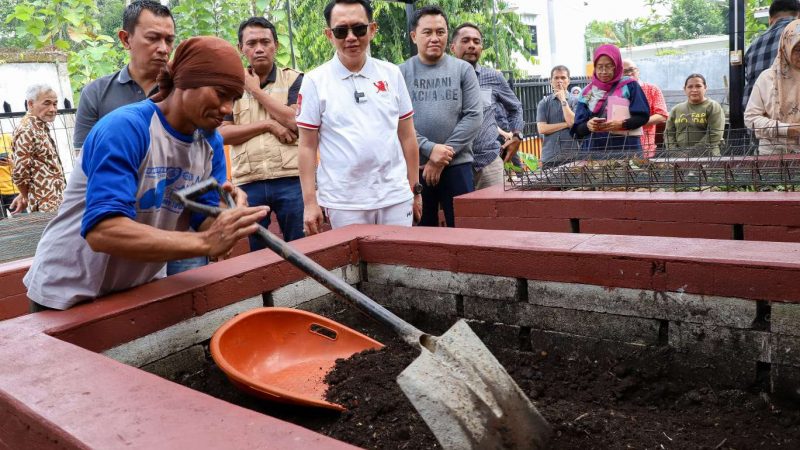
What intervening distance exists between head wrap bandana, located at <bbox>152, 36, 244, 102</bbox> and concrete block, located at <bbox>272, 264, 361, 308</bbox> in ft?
3.76

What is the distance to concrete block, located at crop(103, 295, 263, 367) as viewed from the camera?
8.89 feet

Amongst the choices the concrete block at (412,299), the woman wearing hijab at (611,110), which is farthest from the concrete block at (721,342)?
the woman wearing hijab at (611,110)

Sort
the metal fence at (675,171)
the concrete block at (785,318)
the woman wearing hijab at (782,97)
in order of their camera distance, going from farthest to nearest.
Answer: the woman wearing hijab at (782,97) < the metal fence at (675,171) < the concrete block at (785,318)

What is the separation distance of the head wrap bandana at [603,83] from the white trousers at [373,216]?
251 cm

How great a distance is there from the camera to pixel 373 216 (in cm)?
416

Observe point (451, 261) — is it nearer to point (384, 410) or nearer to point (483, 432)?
point (384, 410)

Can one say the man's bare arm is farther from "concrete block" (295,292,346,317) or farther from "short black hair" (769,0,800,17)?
"concrete block" (295,292,346,317)

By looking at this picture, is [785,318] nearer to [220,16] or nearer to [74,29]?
[220,16]

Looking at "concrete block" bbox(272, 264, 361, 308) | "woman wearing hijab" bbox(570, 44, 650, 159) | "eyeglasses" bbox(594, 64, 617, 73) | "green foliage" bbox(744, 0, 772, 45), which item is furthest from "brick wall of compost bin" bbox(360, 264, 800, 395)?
"green foliage" bbox(744, 0, 772, 45)

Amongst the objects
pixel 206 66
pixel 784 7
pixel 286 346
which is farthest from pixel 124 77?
pixel 784 7

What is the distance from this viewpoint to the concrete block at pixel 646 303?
101 inches

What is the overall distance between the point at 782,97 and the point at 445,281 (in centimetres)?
379

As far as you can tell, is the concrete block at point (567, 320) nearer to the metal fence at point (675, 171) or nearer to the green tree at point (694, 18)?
the metal fence at point (675, 171)

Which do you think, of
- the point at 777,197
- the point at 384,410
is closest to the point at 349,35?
the point at 384,410
